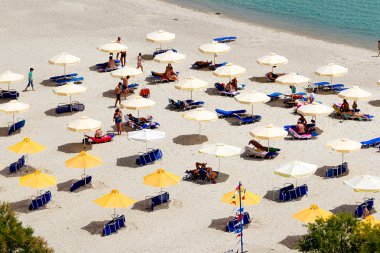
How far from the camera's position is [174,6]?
67.7 m

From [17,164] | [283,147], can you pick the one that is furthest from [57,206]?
[283,147]

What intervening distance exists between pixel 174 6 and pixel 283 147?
3407 cm

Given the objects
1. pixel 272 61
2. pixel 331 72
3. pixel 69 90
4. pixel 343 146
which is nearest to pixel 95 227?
pixel 343 146

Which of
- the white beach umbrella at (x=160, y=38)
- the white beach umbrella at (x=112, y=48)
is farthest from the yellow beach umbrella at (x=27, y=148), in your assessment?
the white beach umbrella at (x=160, y=38)

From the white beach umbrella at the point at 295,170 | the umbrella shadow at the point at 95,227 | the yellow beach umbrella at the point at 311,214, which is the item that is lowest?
the umbrella shadow at the point at 95,227

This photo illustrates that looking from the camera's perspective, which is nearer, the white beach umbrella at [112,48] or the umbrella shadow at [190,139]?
the umbrella shadow at [190,139]

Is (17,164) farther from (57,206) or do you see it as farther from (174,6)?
(174,6)

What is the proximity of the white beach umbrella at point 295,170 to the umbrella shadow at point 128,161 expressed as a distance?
251 inches

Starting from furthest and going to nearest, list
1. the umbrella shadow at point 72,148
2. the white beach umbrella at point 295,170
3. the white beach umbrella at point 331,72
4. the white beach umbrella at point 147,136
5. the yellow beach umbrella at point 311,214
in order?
the white beach umbrella at point 331,72
the umbrella shadow at point 72,148
the white beach umbrella at point 147,136
the white beach umbrella at point 295,170
the yellow beach umbrella at point 311,214

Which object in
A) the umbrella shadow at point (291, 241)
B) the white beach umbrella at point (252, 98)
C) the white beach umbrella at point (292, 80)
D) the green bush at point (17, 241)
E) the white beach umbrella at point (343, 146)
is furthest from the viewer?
the white beach umbrella at point (292, 80)

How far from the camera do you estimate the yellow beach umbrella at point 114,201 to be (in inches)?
1112

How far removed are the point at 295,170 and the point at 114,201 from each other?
22.8ft

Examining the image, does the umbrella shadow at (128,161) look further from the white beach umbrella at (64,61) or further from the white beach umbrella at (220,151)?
the white beach umbrella at (64,61)

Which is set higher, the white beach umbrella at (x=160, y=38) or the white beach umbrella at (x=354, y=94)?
the white beach umbrella at (x=160, y=38)
